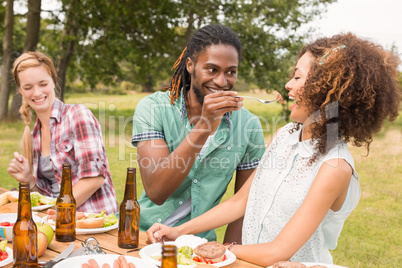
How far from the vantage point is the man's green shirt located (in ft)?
9.31

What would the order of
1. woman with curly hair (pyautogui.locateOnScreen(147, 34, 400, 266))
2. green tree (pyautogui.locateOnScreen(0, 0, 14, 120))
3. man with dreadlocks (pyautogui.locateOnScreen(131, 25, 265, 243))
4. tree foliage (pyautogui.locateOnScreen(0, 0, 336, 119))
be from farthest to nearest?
1. green tree (pyautogui.locateOnScreen(0, 0, 14, 120))
2. tree foliage (pyautogui.locateOnScreen(0, 0, 336, 119))
3. man with dreadlocks (pyautogui.locateOnScreen(131, 25, 265, 243))
4. woman with curly hair (pyautogui.locateOnScreen(147, 34, 400, 266))

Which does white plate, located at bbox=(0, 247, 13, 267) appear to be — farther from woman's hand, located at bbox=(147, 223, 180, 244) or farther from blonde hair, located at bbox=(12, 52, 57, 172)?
blonde hair, located at bbox=(12, 52, 57, 172)

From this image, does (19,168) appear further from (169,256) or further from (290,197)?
(169,256)

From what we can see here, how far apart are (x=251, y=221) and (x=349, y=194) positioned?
0.58 metres

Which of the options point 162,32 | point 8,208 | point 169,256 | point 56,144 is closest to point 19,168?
point 56,144

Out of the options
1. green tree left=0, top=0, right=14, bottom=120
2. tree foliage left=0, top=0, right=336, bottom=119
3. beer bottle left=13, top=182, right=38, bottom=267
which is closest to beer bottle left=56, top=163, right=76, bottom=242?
beer bottle left=13, top=182, right=38, bottom=267

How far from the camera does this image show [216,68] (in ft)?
8.92

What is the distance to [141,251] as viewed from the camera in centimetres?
181

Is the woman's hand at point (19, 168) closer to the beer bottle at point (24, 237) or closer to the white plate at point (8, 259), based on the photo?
the white plate at point (8, 259)

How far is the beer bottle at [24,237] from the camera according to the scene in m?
1.67

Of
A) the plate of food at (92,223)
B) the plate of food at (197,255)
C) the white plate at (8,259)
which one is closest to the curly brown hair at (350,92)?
the plate of food at (197,255)

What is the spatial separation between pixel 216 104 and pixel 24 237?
1.21 meters

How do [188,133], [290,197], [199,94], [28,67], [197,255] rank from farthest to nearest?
[28,67] → [199,94] → [188,133] → [290,197] → [197,255]

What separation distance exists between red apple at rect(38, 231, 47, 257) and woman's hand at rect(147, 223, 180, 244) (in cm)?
47
